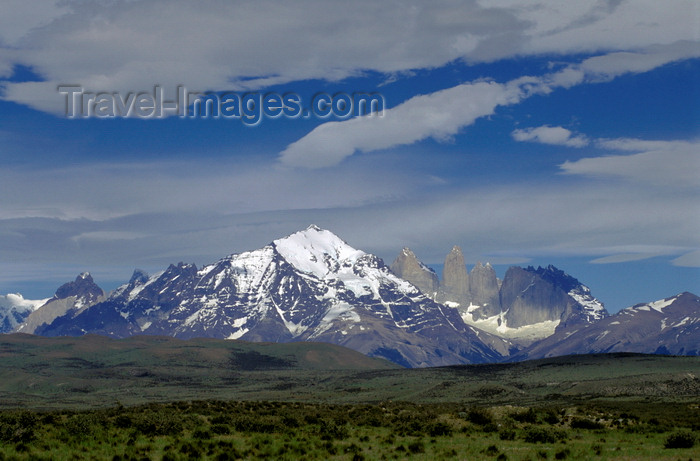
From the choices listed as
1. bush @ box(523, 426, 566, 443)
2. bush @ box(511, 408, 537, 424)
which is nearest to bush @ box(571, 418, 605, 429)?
bush @ box(511, 408, 537, 424)

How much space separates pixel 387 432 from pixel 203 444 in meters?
17.8

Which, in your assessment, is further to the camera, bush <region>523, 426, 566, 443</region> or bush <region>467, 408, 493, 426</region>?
bush <region>467, 408, 493, 426</region>

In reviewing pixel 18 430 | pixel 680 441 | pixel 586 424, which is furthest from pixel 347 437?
pixel 680 441

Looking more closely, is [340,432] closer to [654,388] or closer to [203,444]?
[203,444]

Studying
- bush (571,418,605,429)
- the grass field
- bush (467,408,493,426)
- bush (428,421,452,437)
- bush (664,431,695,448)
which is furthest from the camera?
bush (467,408,493,426)

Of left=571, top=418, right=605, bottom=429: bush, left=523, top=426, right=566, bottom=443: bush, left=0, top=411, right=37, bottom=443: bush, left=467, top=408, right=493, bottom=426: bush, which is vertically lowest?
left=571, top=418, right=605, bottom=429: bush

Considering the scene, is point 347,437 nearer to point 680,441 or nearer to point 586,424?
Answer: point 586,424

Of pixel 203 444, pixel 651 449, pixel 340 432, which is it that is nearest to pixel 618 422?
pixel 651 449

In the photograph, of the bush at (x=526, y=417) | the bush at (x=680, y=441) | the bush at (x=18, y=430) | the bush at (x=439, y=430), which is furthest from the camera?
the bush at (x=526, y=417)

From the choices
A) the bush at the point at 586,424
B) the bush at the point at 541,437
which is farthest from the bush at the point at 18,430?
the bush at the point at 586,424

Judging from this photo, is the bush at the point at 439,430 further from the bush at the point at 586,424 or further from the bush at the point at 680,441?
the bush at the point at 680,441

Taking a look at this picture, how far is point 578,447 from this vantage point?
51.2m

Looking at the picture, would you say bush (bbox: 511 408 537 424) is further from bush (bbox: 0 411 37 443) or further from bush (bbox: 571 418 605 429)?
bush (bbox: 0 411 37 443)

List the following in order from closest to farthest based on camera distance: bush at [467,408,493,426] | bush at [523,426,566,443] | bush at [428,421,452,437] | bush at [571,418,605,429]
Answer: bush at [523,426,566,443], bush at [428,421,452,437], bush at [571,418,605,429], bush at [467,408,493,426]
